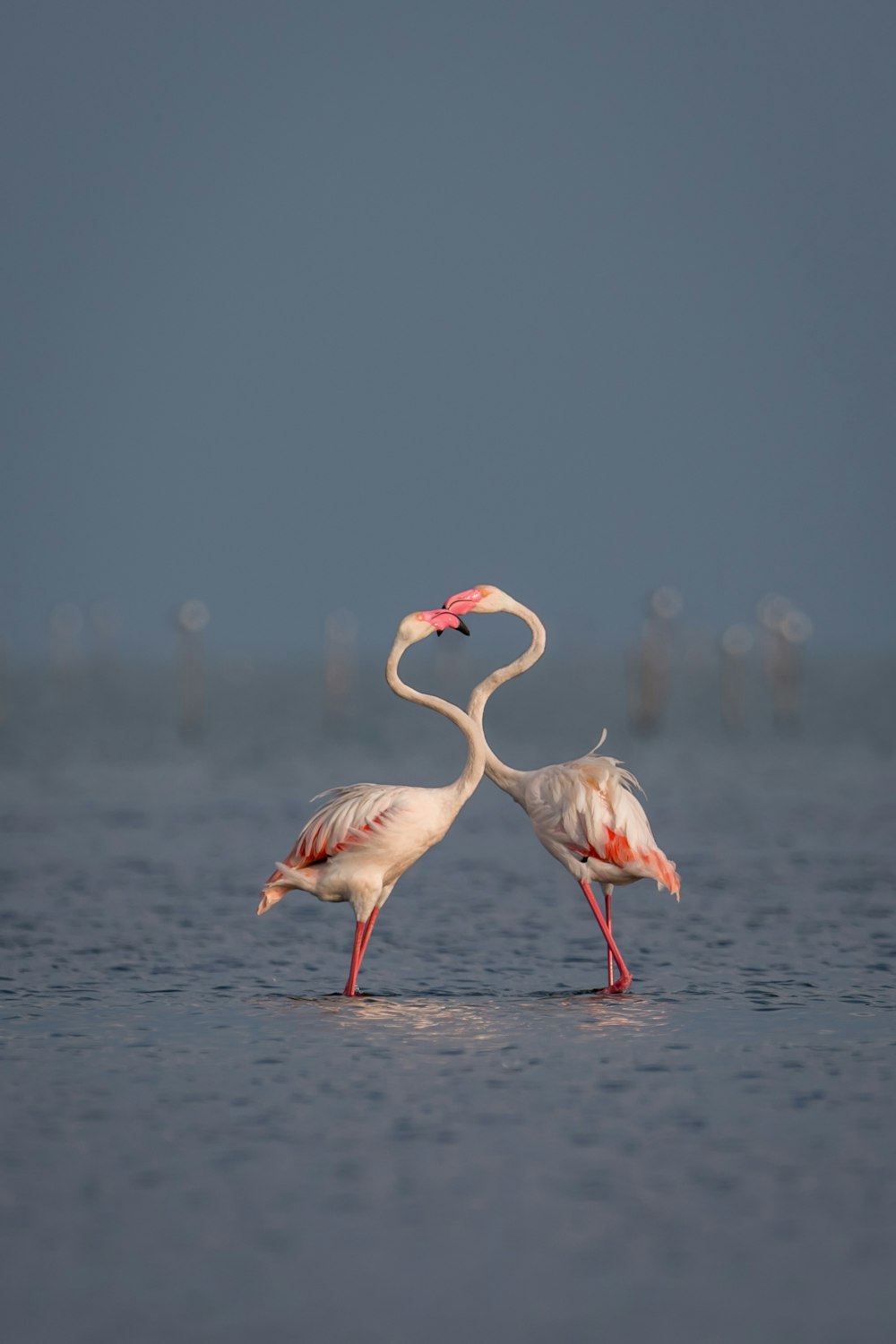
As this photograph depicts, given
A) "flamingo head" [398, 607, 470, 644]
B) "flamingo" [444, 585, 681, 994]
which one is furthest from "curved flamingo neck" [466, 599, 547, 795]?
"flamingo head" [398, 607, 470, 644]

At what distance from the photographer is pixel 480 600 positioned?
12.1m

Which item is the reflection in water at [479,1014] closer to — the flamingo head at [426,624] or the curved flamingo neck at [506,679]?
the curved flamingo neck at [506,679]

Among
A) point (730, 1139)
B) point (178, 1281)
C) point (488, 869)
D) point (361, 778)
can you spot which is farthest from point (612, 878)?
point (361, 778)

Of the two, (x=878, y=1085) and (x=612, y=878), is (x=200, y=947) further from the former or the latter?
(x=878, y=1085)

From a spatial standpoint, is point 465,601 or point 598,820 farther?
point 465,601

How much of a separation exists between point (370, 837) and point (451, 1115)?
288 cm

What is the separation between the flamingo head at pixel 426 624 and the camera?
11.3 metres

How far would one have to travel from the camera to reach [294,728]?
56531 mm

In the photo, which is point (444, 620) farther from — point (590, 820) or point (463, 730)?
point (590, 820)

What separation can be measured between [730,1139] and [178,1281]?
2.71 m

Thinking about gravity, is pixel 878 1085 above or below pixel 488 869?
below

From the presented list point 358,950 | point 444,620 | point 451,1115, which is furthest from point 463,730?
point 451,1115

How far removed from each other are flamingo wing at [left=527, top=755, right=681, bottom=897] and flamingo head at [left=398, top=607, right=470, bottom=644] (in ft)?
3.64

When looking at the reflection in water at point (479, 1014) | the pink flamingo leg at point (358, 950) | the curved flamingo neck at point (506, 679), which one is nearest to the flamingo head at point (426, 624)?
the curved flamingo neck at point (506, 679)
